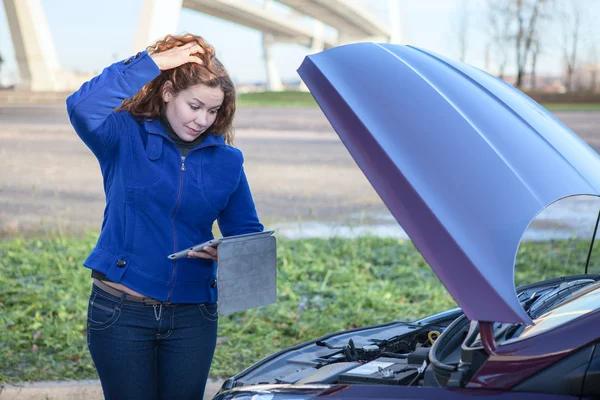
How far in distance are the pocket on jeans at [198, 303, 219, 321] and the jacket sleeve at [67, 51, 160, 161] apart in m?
0.66

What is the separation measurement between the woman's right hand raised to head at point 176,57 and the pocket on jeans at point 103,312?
2.78 feet

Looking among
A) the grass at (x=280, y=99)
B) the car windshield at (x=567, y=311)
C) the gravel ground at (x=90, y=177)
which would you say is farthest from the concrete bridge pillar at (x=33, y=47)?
the car windshield at (x=567, y=311)

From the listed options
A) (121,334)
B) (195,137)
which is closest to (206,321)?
(121,334)

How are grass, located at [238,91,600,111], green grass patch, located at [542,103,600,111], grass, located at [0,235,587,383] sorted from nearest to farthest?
grass, located at [0,235,587,383]
green grass patch, located at [542,103,600,111]
grass, located at [238,91,600,111]

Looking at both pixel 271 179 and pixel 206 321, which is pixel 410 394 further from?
pixel 271 179

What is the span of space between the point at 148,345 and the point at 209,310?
0.85ft

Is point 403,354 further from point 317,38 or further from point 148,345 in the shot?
point 317,38

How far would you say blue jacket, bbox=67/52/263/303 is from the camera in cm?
255

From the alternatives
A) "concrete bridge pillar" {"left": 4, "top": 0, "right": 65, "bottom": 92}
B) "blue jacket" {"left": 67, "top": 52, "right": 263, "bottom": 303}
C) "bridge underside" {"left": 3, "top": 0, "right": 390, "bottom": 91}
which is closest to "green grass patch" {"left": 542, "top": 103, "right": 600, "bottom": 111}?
"bridge underside" {"left": 3, "top": 0, "right": 390, "bottom": 91}

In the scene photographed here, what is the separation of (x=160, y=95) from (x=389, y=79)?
37.6 inches

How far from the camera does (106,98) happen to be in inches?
99.2

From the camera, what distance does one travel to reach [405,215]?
6.40 feet

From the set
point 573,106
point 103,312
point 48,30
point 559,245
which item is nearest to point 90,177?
point 48,30

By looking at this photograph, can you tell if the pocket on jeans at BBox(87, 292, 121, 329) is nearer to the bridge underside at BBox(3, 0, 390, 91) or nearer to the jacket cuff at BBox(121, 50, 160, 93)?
the jacket cuff at BBox(121, 50, 160, 93)
